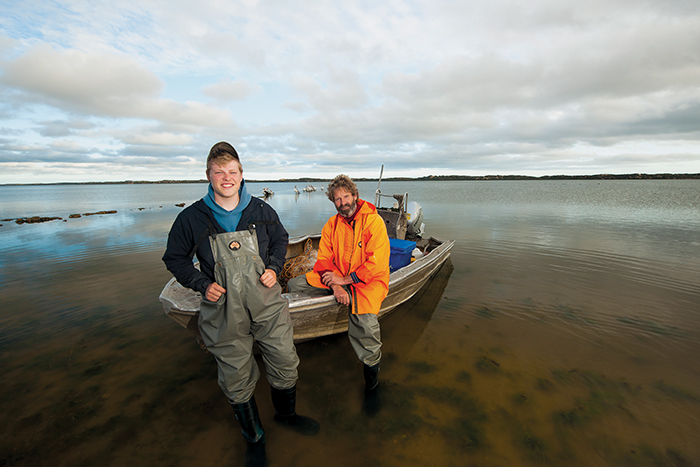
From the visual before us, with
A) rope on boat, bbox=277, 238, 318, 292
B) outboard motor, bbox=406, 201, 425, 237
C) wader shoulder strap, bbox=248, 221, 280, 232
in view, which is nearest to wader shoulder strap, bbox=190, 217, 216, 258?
wader shoulder strap, bbox=248, 221, 280, 232

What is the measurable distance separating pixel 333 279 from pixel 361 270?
1.42 feet

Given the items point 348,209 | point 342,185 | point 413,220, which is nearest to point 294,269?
point 348,209

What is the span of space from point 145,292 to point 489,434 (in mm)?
7246

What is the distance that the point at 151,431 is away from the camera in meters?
2.88

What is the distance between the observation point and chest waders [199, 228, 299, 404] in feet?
7.25

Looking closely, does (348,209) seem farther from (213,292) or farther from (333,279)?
(213,292)

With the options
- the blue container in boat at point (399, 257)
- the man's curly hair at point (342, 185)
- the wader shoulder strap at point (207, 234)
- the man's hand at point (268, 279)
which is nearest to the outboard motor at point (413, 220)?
the blue container in boat at point (399, 257)

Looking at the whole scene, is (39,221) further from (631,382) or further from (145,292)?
(631,382)

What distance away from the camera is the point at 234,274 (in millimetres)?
2207

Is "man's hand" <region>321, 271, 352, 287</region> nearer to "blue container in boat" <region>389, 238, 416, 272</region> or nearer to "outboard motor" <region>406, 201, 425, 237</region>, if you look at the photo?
"blue container in boat" <region>389, 238, 416, 272</region>

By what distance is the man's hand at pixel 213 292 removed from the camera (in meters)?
2.15

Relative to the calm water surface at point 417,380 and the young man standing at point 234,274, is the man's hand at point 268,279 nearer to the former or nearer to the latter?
the young man standing at point 234,274

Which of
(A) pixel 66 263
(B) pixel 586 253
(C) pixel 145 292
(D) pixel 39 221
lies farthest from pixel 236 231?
(D) pixel 39 221

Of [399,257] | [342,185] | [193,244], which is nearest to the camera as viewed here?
[193,244]
